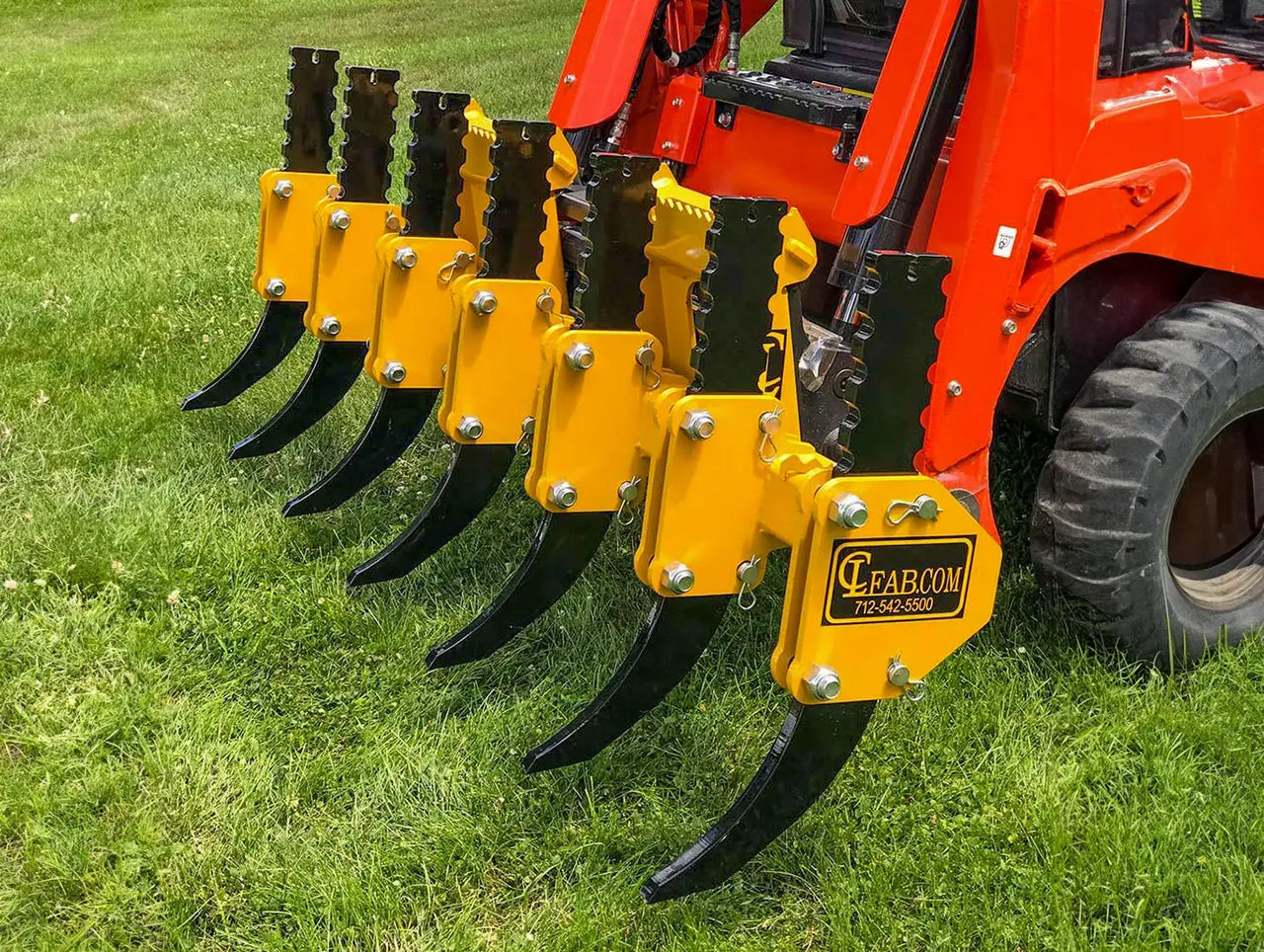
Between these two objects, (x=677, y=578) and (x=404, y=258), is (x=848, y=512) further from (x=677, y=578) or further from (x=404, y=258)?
(x=404, y=258)

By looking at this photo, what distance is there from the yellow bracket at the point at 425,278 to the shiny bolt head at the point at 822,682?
5.09 feet

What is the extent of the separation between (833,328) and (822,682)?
90cm

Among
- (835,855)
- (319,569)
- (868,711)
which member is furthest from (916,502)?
(319,569)

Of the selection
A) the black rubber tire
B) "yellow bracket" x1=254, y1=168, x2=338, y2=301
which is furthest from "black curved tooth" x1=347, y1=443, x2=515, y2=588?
the black rubber tire

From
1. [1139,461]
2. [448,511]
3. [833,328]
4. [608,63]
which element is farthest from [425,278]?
[1139,461]

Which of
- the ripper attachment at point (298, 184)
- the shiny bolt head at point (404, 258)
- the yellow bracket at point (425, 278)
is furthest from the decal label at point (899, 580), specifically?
the ripper attachment at point (298, 184)

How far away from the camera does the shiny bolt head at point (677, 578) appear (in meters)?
2.51

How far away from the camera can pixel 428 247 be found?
3498 mm

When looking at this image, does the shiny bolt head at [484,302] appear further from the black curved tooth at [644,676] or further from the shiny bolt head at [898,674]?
the shiny bolt head at [898,674]

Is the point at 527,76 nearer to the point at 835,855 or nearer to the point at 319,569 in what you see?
the point at 319,569

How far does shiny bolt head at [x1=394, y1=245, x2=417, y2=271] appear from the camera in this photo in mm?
3461

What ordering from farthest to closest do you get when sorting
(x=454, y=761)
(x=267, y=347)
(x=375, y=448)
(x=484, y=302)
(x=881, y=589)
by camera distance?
(x=267, y=347) → (x=375, y=448) → (x=484, y=302) → (x=454, y=761) → (x=881, y=589)

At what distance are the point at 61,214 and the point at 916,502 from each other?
6815 mm

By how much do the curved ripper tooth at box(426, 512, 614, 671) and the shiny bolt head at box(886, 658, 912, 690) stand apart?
83 cm
